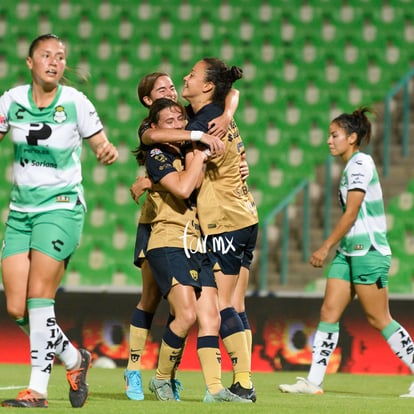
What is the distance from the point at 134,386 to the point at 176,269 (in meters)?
0.84

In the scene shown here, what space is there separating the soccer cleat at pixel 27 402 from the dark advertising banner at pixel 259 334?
458 cm

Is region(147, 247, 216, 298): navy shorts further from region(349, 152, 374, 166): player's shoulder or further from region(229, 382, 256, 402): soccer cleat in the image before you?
region(349, 152, 374, 166): player's shoulder

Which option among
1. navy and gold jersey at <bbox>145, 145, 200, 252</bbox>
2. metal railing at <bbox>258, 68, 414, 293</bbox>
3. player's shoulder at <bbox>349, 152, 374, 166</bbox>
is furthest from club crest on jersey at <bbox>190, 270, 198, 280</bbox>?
metal railing at <bbox>258, 68, 414, 293</bbox>

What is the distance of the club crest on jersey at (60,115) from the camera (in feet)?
16.8

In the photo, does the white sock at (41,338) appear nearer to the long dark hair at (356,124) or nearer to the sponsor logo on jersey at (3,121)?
the sponsor logo on jersey at (3,121)

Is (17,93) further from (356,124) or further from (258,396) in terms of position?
(356,124)

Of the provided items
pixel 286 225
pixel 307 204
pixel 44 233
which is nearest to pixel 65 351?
pixel 44 233

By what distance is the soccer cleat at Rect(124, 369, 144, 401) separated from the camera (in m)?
5.98

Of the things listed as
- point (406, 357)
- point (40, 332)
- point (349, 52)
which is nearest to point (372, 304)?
point (406, 357)

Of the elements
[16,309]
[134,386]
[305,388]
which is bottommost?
[305,388]

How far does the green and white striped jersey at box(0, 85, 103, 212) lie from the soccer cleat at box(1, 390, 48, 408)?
33.9 inches

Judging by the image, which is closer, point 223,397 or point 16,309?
point 16,309

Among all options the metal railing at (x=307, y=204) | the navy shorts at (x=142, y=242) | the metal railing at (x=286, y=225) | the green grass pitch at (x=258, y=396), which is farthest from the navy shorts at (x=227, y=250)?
the metal railing at (x=286, y=225)

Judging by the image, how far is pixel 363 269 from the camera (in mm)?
6996
